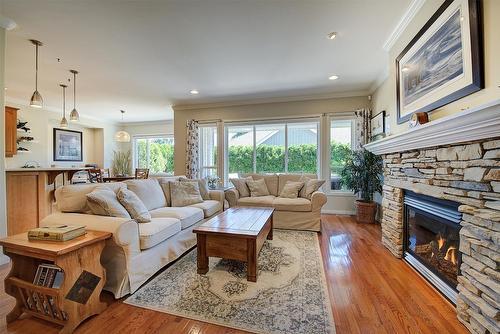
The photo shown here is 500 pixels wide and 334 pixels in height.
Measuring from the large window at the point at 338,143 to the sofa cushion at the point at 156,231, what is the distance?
3645 mm

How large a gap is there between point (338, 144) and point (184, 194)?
347 centimetres

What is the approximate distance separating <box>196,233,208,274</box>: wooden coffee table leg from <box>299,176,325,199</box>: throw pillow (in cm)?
231

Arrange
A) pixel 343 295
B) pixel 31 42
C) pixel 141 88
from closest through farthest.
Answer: pixel 343 295 → pixel 31 42 → pixel 141 88

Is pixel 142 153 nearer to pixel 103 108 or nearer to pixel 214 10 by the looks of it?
pixel 103 108

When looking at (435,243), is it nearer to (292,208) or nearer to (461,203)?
(461,203)

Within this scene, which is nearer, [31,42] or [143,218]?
[143,218]

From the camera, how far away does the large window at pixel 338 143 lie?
16.1 feet

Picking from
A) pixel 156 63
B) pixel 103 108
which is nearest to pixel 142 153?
pixel 103 108

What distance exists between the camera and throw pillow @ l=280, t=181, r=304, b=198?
13.3 feet

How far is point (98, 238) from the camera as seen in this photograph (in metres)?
1.66

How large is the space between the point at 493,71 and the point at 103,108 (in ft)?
23.6

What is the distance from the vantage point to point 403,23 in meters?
2.41

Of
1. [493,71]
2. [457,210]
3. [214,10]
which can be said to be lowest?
[457,210]

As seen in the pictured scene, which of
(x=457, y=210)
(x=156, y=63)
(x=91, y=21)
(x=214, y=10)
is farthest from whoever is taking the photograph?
(x=156, y=63)
